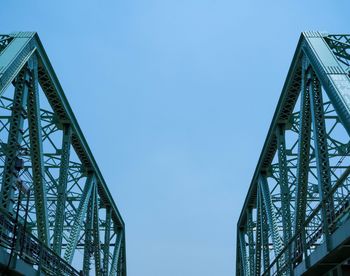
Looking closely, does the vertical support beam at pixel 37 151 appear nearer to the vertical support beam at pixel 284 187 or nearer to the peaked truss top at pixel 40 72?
the peaked truss top at pixel 40 72

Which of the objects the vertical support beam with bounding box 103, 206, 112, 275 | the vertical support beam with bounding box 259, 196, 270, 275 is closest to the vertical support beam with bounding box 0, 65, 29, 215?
the vertical support beam with bounding box 259, 196, 270, 275

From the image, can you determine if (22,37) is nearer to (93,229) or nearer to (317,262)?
(317,262)

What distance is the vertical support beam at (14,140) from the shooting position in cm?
1612

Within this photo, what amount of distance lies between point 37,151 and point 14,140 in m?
2.80

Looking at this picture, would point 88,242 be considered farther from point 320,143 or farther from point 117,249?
point 320,143

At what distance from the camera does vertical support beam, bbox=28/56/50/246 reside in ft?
64.5

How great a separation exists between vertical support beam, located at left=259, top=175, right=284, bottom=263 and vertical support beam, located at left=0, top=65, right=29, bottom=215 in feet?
47.4

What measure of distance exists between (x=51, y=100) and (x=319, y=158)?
13531mm

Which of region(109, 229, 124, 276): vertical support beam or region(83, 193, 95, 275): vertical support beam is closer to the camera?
region(83, 193, 95, 275): vertical support beam

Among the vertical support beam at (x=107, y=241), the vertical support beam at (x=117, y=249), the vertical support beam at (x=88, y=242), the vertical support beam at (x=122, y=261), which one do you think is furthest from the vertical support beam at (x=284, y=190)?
the vertical support beam at (x=122, y=261)

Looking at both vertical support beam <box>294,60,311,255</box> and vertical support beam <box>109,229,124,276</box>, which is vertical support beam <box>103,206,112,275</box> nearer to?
vertical support beam <box>109,229,124,276</box>

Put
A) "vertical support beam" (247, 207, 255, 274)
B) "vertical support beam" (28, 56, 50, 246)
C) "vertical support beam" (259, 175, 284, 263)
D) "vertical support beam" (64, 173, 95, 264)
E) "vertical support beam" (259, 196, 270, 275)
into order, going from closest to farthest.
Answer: "vertical support beam" (28, 56, 50, 246), "vertical support beam" (259, 175, 284, 263), "vertical support beam" (64, 173, 95, 264), "vertical support beam" (259, 196, 270, 275), "vertical support beam" (247, 207, 255, 274)

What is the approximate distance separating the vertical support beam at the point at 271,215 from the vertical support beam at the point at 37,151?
1192 cm

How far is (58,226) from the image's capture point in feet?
77.5
